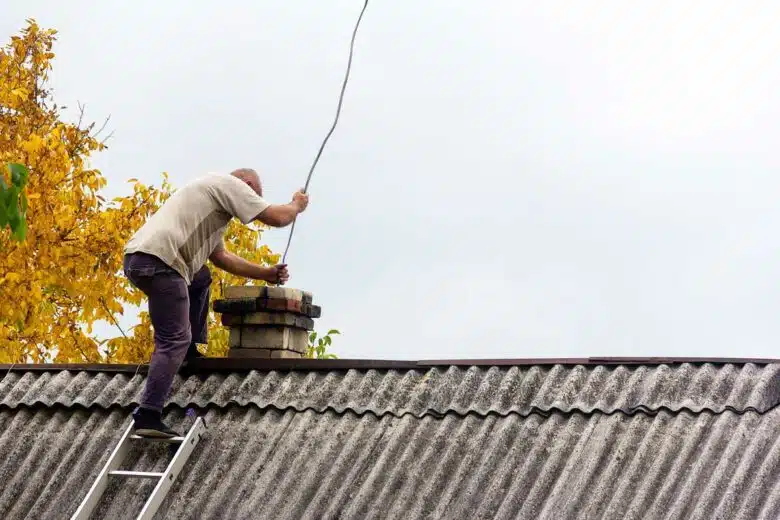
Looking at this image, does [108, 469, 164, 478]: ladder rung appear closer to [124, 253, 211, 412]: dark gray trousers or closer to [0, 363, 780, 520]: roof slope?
[0, 363, 780, 520]: roof slope

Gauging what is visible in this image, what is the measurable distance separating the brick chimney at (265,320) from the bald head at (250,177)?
2.84 ft

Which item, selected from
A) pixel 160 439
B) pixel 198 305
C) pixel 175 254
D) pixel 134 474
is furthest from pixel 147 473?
pixel 198 305

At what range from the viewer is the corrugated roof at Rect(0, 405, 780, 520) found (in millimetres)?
6762

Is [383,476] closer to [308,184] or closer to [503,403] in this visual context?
[503,403]

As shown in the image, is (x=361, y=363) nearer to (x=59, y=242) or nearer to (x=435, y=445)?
(x=435, y=445)

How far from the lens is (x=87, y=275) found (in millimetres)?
15695

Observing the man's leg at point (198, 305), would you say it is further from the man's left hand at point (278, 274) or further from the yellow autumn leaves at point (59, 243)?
the yellow autumn leaves at point (59, 243)

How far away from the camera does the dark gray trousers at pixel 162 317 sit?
26.7 feet

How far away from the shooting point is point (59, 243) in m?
15.3

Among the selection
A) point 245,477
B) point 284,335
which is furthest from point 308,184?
point 245,477

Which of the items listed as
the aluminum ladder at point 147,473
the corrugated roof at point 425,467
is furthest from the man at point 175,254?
the corrugated roof at point 425,467

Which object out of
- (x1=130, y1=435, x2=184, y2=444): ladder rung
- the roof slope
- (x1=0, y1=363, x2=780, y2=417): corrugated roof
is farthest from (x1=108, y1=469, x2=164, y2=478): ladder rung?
(x1=0, y1=363, x2=780, y2=417): corrugated roof

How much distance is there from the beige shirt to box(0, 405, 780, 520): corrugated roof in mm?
1124

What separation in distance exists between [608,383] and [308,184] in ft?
8.35
